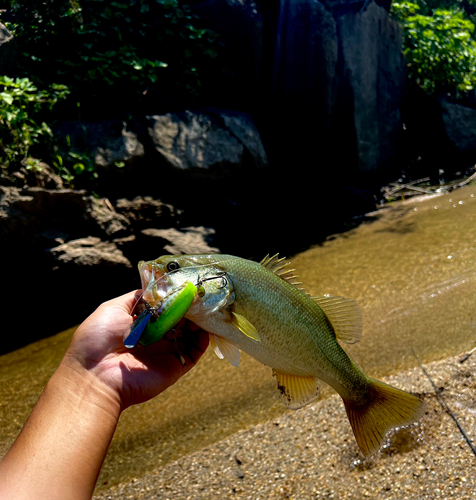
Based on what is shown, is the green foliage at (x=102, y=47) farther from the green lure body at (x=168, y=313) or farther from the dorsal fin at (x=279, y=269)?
the green lure body at (x=168, y=313)

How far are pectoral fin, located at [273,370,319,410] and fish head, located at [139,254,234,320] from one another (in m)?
0.53

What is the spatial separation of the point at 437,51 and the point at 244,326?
1235cm

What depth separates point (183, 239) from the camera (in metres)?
6.59

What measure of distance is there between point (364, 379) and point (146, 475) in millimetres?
1779

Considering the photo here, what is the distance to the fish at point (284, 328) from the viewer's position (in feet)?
6.33

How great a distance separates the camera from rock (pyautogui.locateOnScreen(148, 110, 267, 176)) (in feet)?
24.4

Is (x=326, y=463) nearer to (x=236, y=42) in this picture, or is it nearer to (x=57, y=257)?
(x=57, y=257)

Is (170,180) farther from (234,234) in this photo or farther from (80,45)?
(80,45)

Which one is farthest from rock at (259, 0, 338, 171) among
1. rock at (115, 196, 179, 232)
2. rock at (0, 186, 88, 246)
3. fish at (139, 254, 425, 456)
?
fish at (139, 254, 425, 456)

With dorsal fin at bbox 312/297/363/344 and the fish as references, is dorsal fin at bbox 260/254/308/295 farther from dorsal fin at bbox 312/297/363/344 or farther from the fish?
dorsal fin at bbox 312/297/363/344

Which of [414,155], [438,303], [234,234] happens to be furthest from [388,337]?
[414,155]

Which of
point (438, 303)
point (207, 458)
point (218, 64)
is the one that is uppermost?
point (218, 64)

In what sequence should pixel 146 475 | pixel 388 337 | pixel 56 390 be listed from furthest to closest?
pixel 388 337, pixel 146 475, pixel 56 390

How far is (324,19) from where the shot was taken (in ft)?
29.5
